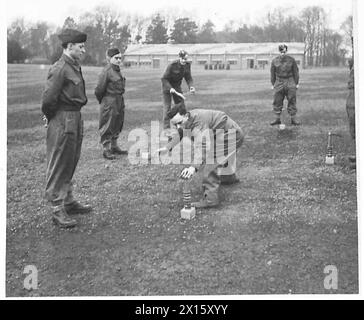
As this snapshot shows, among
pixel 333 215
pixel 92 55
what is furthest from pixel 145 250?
pixel 92 55

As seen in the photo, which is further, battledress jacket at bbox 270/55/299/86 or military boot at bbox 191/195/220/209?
battledress jacket at bbox 270/55/299/86

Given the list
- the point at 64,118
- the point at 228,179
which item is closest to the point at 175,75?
the point at 228,179

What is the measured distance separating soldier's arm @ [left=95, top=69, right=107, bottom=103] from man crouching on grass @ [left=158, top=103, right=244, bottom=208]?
0.90 meters

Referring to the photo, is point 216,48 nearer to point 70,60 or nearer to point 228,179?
point 228,179

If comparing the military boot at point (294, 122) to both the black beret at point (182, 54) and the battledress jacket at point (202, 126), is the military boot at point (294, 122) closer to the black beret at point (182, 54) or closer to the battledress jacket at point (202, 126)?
the battledress jacket at point (202, 126)

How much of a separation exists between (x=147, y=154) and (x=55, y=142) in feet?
2.85

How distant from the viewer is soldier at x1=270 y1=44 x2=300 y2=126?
3.66 metres

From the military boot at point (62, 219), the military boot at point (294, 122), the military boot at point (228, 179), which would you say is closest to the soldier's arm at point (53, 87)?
the military boot at point (62, 219)

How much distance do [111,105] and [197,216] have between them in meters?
1.51

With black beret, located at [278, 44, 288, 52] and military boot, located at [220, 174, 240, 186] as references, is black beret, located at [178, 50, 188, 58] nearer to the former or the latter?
black beret, located at [278, 44, 288, 52]

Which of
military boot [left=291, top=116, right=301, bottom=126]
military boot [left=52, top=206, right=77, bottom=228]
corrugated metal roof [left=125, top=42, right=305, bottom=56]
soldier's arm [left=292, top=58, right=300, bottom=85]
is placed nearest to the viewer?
military boot [left=52, top=206, right=77, bottom=228]

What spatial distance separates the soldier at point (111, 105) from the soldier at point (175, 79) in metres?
0.41

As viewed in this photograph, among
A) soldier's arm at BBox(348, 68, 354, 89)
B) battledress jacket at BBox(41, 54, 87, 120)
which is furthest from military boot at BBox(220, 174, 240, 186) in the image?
battledress jacket at BBox(41, 54, 87, 120)

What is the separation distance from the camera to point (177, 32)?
3.54 metres
